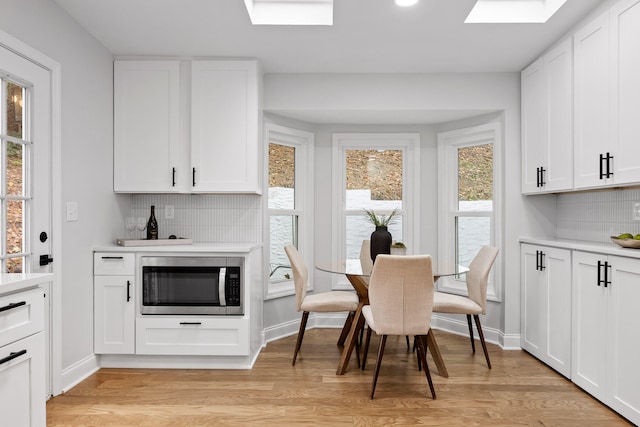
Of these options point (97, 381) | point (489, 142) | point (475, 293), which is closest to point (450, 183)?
point (489, 142)

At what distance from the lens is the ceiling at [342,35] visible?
8.64 feet

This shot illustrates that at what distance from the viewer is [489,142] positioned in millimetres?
3928

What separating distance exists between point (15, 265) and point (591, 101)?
3.62m

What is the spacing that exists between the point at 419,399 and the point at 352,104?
2.44 meters

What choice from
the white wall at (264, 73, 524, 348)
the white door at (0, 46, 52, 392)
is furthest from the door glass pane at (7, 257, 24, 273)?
the white wall at (264, 73, 524, 348)

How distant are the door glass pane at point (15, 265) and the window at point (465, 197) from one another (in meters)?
3.34

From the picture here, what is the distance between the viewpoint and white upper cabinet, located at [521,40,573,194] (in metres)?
2.96

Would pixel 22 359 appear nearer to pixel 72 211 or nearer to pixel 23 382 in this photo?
pixel 23 382

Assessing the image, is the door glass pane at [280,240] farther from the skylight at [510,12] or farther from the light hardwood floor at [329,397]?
the skylight at [510,12]

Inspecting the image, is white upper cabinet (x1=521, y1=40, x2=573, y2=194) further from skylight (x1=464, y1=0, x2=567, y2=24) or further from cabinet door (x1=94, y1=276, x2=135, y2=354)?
cabinet door (x1=94, y1=276, x2=135, y2=354)

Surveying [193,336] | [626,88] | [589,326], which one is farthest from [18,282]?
[626,88]

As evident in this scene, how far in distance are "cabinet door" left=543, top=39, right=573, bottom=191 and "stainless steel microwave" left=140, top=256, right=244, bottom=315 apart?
2.43 m

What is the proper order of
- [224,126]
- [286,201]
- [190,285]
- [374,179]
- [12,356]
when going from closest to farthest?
1. [12,356]
2. [190,285]
3. [224,126]
4. [286,201]
5. [374,179]

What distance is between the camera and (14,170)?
231cm
